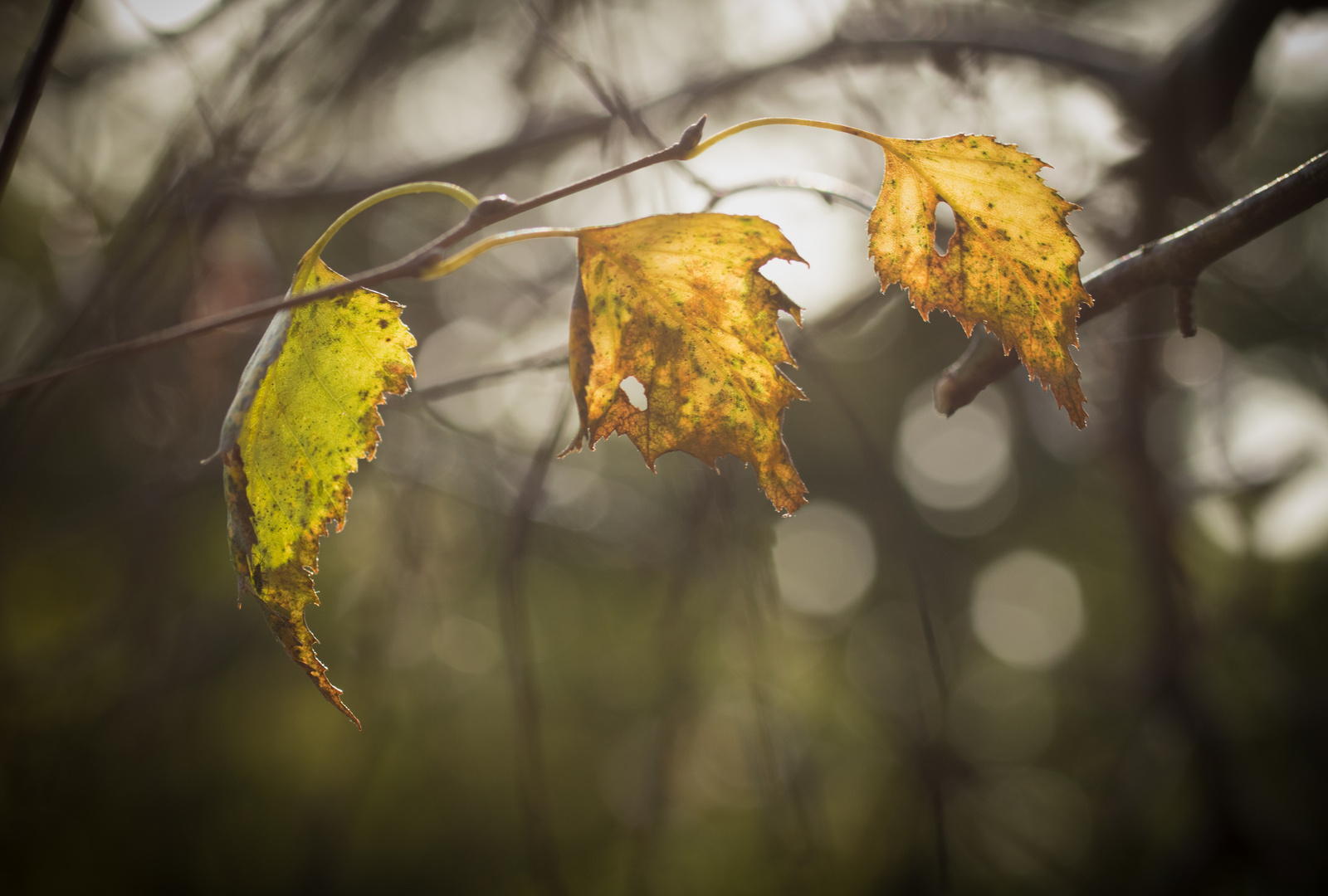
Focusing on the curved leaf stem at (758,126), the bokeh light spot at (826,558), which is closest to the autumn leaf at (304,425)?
the curved leaf stem at (758,126)

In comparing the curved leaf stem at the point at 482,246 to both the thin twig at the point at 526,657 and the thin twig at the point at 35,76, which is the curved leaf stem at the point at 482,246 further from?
the thin twig at the point at 526,657

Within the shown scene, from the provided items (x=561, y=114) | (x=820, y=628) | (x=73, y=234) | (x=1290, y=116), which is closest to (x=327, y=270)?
(x=561, y=114)

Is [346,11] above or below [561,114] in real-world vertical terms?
above

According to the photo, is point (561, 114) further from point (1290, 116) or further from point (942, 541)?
point (942, 541)

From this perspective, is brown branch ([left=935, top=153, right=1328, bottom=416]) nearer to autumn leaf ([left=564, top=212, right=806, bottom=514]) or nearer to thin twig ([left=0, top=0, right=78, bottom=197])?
autumn leaf ([left=564, top=212, right=806, bottom=514])

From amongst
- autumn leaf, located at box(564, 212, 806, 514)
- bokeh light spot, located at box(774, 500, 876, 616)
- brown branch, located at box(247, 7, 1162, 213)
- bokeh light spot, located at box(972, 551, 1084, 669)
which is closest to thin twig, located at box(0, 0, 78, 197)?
autumn leaf, located at box(564, 212, 806, 514)
